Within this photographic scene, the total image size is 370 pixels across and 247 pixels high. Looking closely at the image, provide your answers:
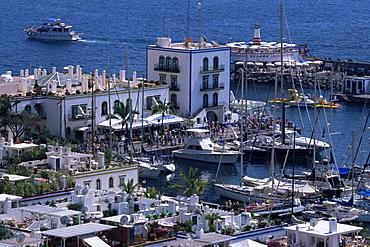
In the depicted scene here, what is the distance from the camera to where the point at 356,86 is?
427 feet

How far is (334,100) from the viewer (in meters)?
122

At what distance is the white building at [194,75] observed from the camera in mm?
100688

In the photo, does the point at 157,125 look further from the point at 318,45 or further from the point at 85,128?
the point at 318,45

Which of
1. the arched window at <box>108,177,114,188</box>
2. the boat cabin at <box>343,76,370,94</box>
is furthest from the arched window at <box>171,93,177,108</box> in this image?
the boat cabin at <box>343,76,370,94</box>

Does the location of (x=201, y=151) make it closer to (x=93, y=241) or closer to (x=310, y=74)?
(x=93, y=241)

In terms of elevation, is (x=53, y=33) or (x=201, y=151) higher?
(x=53, y=33)

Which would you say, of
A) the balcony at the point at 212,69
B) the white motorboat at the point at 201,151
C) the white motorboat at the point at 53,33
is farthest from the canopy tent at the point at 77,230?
the white motorboat at the point at 53,33

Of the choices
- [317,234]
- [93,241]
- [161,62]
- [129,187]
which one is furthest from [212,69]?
[93,241]

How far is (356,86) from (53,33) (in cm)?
6873

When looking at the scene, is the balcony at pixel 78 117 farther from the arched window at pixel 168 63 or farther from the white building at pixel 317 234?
the white building at pixel 317 234

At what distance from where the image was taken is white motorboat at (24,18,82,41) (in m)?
186

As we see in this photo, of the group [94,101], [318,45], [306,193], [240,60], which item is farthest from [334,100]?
[318,45]

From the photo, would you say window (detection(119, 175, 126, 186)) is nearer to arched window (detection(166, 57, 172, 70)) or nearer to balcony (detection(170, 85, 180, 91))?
balcony (detection(170, 85, 180, 91))

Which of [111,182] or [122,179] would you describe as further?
[122,179]
